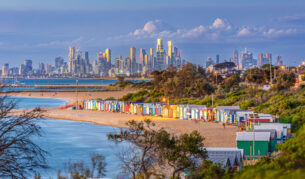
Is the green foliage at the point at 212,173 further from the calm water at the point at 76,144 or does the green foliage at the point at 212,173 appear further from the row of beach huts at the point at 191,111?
the row of beach huts at the point at 191,111

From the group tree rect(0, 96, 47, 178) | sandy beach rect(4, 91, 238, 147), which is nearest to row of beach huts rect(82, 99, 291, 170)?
sandy beach rect(4, 91, 238, 147)

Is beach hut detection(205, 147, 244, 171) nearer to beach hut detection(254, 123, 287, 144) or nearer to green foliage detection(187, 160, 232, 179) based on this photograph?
green foliage detection(187, 160, 232, 179)

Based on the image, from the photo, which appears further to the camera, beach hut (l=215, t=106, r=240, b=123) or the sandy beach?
beach hut (l=215, t=106, r=240, b=123)

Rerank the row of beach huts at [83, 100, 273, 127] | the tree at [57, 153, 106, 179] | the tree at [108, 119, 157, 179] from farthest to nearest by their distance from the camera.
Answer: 1. the row of beach huts at [83, 100, 273, 127]
2. the tree at [57, 153, 106, 179]
3. the tree at [108, 119, 157, 179]

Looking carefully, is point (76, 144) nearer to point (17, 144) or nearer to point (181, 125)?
point (181, 125)

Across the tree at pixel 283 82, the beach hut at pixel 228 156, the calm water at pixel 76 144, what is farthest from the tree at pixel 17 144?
the tree at pixel 283 82

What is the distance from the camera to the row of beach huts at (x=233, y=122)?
12148mm

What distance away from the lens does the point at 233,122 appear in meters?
23.2

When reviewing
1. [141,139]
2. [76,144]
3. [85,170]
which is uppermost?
[141,139]

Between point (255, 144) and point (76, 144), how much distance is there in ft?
40.1

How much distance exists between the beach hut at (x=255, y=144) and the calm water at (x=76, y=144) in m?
5.17

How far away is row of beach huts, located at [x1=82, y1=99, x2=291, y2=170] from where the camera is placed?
39.9 ft

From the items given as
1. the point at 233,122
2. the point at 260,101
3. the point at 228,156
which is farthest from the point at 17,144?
the point at 260,101

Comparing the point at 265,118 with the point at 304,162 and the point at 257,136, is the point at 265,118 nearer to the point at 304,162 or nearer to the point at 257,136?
the point at 257,136
